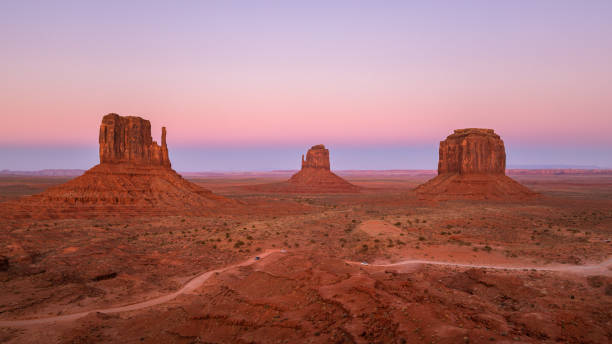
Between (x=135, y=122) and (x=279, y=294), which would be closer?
(x=279, y=294)

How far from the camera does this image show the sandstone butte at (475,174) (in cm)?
6041

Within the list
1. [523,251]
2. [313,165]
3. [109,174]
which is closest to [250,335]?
[523,251]

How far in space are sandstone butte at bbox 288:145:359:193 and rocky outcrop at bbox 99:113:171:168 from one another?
52.6 metres

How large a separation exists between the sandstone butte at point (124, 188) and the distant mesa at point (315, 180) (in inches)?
1930

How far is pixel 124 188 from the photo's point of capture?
1732 inches

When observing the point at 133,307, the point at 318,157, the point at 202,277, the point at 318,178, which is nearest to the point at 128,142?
the point at 202,277

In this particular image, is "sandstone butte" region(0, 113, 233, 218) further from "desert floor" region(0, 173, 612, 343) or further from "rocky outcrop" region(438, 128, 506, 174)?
"rocky outcrop" region(438, 128, 506, 174)

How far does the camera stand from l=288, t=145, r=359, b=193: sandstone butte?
3954 inches

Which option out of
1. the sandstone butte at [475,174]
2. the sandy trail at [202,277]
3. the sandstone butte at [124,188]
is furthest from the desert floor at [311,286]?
the sandstone butte at [475,174]

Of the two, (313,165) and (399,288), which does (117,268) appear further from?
(313,165)

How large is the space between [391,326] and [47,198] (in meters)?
47.4

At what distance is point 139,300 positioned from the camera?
1492 centimetres

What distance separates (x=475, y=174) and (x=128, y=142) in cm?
6295

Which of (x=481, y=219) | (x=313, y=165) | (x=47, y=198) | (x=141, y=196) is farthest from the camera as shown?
(x=313, y=165)
